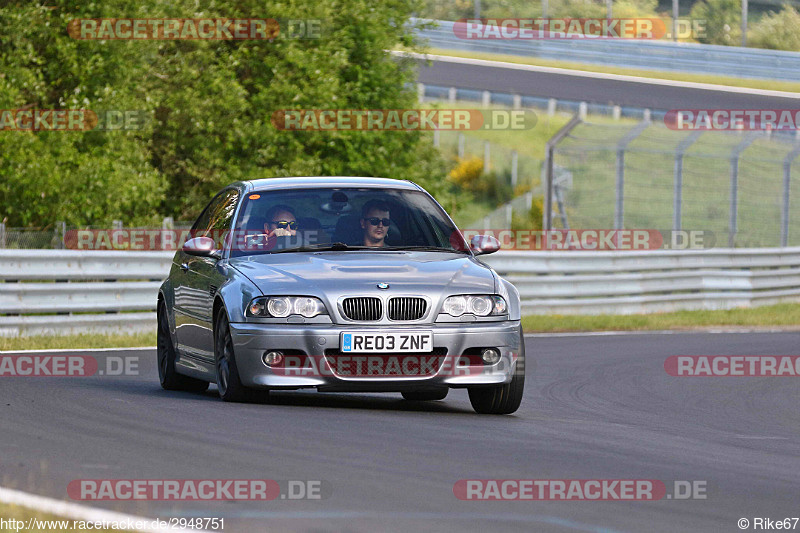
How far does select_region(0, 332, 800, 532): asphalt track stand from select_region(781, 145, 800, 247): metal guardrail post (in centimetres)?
1527

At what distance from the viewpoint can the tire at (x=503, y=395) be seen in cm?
952

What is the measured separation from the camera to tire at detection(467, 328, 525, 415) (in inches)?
375

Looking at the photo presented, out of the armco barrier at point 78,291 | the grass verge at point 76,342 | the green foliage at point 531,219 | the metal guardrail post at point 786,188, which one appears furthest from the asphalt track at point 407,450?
the green foliage at point 531,219

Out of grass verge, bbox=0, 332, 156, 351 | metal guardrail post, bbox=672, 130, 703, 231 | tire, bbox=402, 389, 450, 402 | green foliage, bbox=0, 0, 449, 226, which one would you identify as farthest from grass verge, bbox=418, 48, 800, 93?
tire, bbox=402, 389, 450, 402

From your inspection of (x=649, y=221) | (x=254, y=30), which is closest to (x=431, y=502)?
(x=254, y=30)

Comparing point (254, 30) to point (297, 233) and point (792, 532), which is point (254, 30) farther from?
point (792, 532)

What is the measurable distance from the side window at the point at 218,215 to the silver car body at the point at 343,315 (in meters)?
0.77

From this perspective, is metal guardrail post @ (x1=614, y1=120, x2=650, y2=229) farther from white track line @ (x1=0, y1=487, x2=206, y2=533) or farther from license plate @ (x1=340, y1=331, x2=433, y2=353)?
white track line @ (x1=0, y1=487, x2=206, y2=533)

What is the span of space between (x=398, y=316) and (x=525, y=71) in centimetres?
4739

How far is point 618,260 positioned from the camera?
23094 millimetres

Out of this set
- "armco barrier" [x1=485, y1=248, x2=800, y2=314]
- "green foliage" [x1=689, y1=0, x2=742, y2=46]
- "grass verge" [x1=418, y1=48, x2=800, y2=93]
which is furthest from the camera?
"green foliage" [x1=689, y1=0, x2=742, y2=46]

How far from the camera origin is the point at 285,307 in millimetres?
9141

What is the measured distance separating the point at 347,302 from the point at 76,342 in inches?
295

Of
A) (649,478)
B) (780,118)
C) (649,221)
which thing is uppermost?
(649,478)
